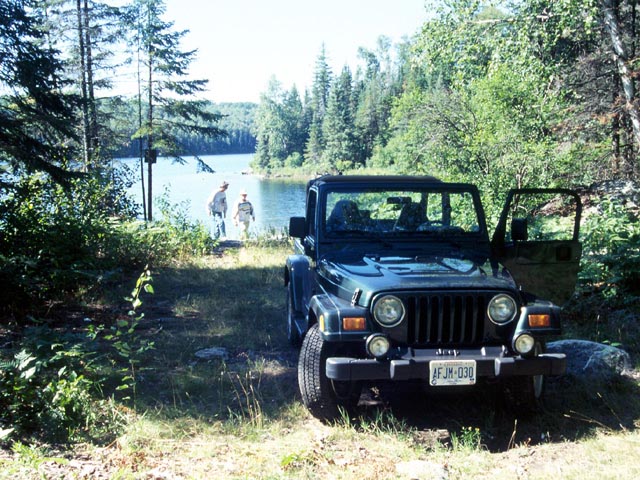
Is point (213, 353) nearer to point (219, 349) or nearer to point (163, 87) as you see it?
point (219, 349)

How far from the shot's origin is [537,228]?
920 cm

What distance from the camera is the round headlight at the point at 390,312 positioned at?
404cm

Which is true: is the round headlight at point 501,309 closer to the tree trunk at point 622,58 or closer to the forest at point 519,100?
the forest at point 519,100

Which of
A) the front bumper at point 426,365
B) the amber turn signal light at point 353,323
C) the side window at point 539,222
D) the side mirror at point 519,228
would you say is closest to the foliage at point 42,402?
the front bumper at point 426,365

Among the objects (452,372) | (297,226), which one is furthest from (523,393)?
(297,226)

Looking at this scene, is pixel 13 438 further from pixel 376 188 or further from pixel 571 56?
pixel 571 56

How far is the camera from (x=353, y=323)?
400cm

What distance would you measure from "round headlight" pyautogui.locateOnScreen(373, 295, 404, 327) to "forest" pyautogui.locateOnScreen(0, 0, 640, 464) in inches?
37.8

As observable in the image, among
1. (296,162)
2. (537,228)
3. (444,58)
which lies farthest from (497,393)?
(296,162)

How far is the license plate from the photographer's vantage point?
3.90m

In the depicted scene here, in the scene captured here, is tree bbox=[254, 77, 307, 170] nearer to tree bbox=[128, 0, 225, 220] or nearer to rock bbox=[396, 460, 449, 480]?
tree bbox=[128, 0, 225, 220]

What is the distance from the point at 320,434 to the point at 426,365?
3.21 ft

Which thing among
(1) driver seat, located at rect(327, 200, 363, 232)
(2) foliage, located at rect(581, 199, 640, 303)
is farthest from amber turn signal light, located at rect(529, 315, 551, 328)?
(2) foliage, located at rect(581, 199, 640, 303)

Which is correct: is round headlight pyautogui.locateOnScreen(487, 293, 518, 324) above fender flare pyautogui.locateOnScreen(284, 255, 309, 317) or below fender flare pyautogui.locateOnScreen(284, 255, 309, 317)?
above
